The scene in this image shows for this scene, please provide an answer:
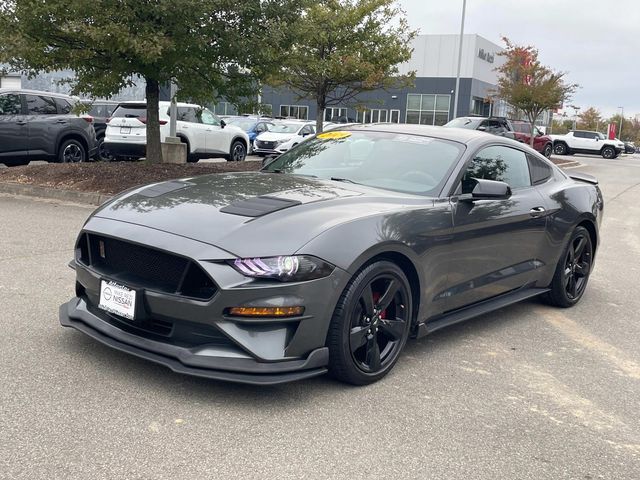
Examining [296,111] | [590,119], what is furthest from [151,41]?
[590,119]

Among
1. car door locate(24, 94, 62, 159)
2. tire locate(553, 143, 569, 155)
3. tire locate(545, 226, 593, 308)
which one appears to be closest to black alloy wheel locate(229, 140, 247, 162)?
car door locate(24, 94, 62, 159)

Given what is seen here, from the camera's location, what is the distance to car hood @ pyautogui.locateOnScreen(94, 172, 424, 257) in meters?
3.45

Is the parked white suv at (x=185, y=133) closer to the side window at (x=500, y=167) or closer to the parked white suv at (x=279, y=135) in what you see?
the parked white suv at (x=279, y=135)

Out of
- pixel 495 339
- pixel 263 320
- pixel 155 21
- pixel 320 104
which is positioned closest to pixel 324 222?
Answer: pixel 263 320

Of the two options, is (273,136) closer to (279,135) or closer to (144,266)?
(279,135)

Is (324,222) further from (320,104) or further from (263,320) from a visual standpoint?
(320,104)

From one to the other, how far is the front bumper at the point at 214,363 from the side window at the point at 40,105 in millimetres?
10877

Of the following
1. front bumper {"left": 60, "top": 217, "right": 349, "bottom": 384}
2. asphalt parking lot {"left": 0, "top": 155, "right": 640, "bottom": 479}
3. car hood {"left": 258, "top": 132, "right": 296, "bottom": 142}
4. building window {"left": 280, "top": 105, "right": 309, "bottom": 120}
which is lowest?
asphalt parking lot {"left": 0, "top": 155, "right": 640, "bottom": 479}

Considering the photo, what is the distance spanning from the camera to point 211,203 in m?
3.86

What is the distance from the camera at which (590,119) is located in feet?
329

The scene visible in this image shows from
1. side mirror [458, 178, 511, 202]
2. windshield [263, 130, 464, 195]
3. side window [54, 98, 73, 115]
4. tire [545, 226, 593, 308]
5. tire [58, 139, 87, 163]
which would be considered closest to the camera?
side mirror [458, 178, 511, 202]

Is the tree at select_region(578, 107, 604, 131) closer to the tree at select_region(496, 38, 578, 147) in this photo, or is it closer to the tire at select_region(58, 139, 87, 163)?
the tree at select_region(496, 38, 578, 147)

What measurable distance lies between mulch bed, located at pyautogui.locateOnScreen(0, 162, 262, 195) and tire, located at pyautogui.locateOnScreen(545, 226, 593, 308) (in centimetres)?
618

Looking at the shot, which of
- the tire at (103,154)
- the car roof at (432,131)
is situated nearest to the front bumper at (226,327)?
the car roof at (432,131)
